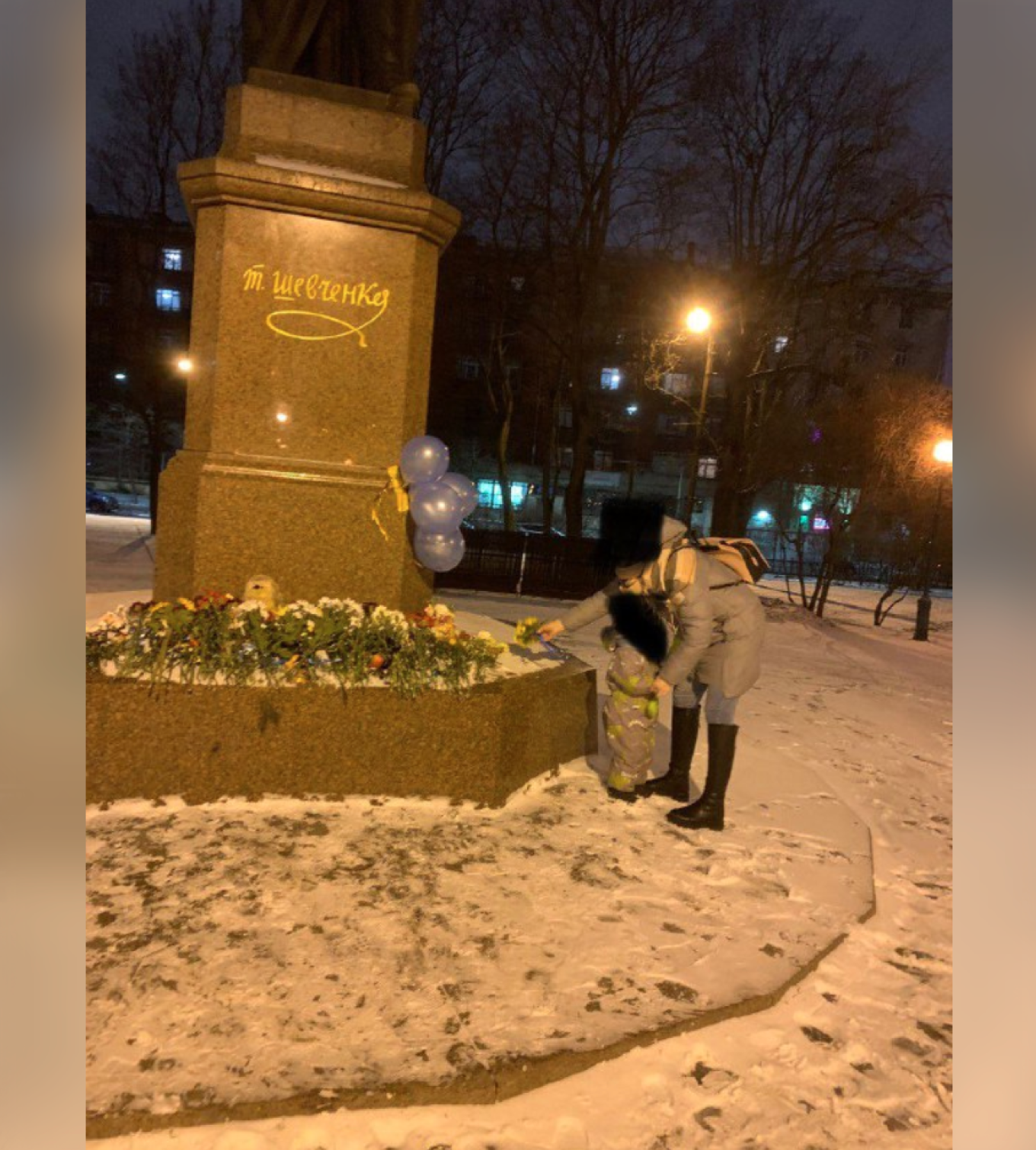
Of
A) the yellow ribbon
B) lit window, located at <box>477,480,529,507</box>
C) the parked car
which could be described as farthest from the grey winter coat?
lit window, located at <box>477,480,529,507</box>

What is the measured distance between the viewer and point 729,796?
5059 mm

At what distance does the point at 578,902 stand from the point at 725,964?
2.08 ft

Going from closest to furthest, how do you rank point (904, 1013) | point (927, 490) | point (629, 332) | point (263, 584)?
1. point (904, 1013)
2. point (263, 584)
3. point (927, 490)
4. point (629, 332)

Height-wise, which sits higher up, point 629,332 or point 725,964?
point 629,332

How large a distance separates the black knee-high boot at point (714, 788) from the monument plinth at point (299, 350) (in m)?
2.08

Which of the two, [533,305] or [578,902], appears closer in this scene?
[578,902]

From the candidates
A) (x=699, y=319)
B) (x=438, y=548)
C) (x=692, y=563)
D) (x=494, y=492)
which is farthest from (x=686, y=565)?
(x=494, y=492)

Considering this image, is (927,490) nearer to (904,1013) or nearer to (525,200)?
(525,200)

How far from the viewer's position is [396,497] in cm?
525

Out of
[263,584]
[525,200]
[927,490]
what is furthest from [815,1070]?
[525,200]

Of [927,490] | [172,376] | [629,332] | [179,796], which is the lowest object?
[179,796]

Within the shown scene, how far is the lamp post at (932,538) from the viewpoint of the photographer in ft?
50.8

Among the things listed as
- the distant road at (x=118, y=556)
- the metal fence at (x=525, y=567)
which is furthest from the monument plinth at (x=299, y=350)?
the metal fence at (x=525, y=567)

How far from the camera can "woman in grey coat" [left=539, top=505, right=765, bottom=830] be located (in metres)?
4.17
